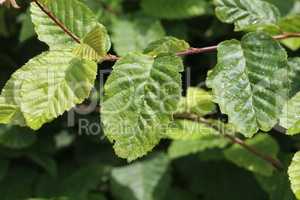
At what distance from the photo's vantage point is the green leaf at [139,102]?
1.10 metres

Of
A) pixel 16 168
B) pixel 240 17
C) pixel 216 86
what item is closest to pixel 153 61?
pixel 216 86

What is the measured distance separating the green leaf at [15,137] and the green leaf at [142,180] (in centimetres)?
33

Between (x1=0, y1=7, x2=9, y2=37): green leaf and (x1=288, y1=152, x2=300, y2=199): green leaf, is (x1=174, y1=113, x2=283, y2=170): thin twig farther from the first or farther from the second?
(x1=0, y1=7, x2=9, y2=37): green leaf

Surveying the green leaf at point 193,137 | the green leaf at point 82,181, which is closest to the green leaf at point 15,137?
the green leaf at point 82,181

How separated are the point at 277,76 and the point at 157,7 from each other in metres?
0.97

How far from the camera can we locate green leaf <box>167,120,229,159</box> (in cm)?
173

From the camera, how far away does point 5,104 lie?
47.3 inches

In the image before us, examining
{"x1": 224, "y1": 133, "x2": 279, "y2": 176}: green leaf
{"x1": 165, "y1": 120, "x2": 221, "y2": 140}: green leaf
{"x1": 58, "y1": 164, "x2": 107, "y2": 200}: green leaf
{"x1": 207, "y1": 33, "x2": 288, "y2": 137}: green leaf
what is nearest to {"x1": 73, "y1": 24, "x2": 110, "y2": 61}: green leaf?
{"x1": 207, "y1": 33, "x2": 288, "y2": 137}: green leaf

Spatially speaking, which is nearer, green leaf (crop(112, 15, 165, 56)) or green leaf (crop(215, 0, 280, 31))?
green leaf (crop(215, 0, 280, 31))

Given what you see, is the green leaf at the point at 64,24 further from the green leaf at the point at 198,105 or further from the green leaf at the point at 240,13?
the green leaf at the point at 198,105

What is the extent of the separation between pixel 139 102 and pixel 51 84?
167 millimetres

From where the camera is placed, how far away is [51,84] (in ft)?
3.69

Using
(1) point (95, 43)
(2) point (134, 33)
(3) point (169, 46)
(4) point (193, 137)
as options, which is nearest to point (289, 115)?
(3) point (169, 46)

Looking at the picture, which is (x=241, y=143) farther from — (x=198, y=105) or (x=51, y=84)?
(x=51, y=84)
